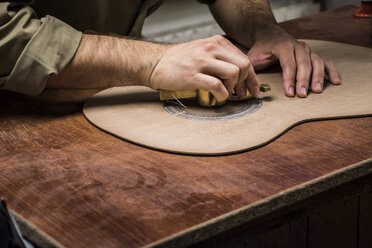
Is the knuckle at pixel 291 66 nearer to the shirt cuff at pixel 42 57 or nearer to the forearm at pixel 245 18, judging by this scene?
the forearm at pixel 245 18

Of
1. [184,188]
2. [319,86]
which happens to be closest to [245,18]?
[319,86]

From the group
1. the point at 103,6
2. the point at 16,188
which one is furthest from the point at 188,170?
the point at 103,6

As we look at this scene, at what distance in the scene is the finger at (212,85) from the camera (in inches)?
44.7

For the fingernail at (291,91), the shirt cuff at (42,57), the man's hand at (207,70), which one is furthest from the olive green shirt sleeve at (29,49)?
the fingernail at (291,91)

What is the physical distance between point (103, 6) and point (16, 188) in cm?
86

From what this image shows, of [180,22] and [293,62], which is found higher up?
[293,62]

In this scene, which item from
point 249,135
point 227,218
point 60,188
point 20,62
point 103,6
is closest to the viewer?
point 227,218

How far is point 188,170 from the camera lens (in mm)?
940

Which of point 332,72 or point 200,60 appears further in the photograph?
point 332,72

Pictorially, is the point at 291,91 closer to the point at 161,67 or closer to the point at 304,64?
the point at 304,64

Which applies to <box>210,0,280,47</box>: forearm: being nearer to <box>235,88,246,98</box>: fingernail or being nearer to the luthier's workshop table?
<box>235,88,246,98</box>: fingernail

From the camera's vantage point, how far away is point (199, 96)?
1208mm

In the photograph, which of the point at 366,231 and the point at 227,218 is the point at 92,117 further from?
the point at 366,231

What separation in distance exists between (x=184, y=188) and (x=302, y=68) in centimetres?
59
